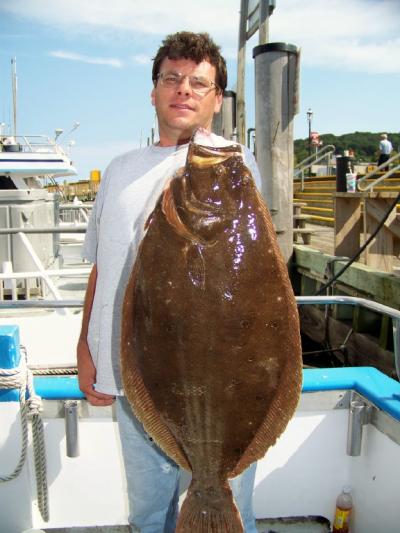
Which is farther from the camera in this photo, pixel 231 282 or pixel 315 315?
pixel 315 315

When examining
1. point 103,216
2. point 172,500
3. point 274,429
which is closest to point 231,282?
point 274,429

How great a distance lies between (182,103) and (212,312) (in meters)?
0.82

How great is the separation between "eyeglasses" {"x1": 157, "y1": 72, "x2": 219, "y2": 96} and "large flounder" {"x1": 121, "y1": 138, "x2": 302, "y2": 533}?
1.39 feet

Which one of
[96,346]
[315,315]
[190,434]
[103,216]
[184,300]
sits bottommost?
[315,315]

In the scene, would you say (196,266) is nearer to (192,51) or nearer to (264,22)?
(192,51)

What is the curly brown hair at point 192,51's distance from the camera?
6.43 ft

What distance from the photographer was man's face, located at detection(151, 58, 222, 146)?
6.37ft

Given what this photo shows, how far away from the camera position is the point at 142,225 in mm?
1952

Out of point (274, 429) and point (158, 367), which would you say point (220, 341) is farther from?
point (274, 429)

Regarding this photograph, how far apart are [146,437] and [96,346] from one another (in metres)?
0.40

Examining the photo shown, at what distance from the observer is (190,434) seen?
174cm

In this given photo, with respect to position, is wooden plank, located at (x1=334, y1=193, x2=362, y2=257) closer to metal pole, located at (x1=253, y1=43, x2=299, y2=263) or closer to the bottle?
metal pole, located at (x1=253, y1=43, x2=299, y2=263)

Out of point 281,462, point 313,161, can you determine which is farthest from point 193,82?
point 313,161

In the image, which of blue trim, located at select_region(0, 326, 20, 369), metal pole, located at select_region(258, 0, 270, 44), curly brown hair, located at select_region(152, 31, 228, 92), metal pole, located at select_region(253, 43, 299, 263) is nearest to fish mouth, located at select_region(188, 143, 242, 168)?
curly brown hair, located at select_region(152, 31, 228, 92)
